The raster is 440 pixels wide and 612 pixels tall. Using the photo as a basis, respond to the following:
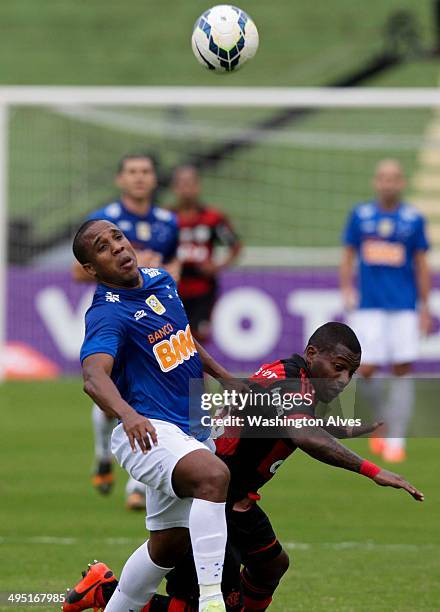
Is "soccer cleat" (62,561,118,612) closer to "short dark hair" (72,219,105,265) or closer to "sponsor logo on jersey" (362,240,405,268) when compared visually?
"short dark hair" (72,219,105,265)

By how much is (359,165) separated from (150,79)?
6282 millimetres

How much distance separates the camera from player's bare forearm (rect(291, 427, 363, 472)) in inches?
203

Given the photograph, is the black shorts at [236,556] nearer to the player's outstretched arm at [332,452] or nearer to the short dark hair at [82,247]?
the player's outstretched arm at [332,452]

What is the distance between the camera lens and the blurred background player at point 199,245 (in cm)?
1362

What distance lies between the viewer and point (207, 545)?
5.09 meters

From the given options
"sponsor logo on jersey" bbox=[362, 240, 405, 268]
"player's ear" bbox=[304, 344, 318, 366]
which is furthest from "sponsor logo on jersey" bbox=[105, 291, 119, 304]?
"sponsor logo on jersey" bbox=[362, 240, 405, 268]

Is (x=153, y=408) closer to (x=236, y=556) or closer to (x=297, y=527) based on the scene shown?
(x=236, y=556)

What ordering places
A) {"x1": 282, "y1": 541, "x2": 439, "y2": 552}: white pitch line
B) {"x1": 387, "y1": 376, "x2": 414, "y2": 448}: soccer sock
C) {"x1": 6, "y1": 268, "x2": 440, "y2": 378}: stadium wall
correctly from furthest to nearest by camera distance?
{"x1": 6, "y1": 268, "x2": 440, "y2": 378}: stadium wall, {"x1": 387, "y1": 376, "x2": 414, "y2": 448}: soccer sock, {"x1": 282, "y1": 541, "x2": 439, "y2": 552}: white pitch line

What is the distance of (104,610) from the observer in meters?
5.67

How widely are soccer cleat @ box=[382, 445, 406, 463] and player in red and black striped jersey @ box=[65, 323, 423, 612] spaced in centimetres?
570

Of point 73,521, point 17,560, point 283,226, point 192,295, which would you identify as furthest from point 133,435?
point 283,226

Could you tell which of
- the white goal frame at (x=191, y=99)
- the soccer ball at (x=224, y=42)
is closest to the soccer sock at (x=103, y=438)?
the soccer ball at (x=224, y=42)

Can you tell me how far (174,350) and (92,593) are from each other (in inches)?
48.2

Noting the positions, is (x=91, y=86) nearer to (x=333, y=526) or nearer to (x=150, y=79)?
(x=150, y=79)
